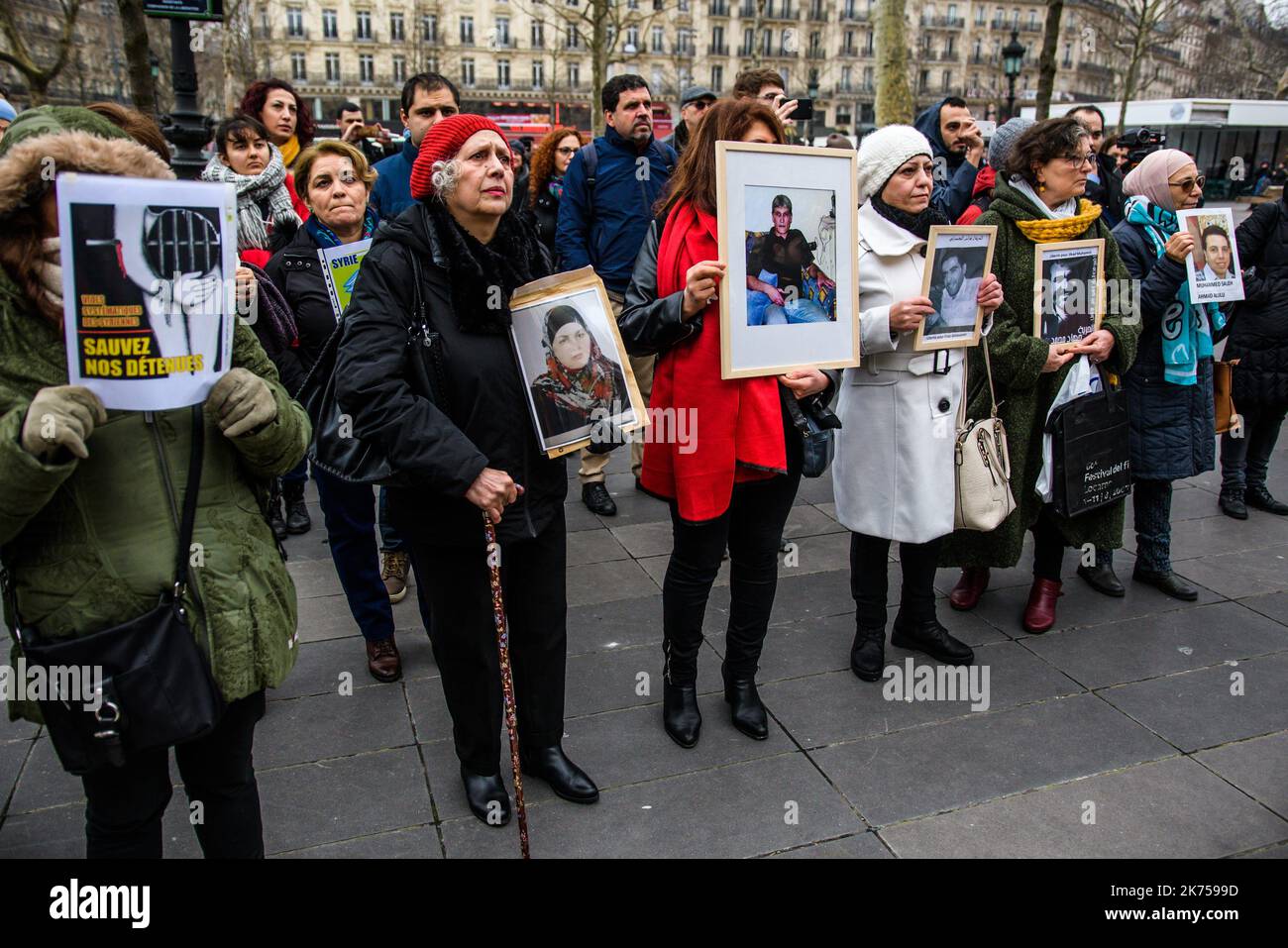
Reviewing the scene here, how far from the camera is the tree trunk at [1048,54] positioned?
48.9ft

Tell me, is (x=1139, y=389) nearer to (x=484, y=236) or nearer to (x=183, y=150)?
(x=484, y=236)

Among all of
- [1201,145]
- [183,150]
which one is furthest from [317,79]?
[183,150]

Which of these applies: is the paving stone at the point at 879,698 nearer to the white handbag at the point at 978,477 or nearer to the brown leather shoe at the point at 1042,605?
the brown leather shoe at the point at 1042,605

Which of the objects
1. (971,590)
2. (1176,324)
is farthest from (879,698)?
(1176,324)

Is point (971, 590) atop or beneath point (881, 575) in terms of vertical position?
beneath

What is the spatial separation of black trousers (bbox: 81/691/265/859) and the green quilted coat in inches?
121

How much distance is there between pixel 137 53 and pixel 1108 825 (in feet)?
34.1

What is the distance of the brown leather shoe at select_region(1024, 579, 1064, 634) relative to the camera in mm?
4383

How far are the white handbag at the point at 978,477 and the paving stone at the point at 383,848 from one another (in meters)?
2.31

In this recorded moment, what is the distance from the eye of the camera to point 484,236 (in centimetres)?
279

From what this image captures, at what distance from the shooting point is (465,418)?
2.75m

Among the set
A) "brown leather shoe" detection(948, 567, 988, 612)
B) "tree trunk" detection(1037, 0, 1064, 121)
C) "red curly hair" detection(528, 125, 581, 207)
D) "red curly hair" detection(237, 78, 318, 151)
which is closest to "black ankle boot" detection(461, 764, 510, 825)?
"brown leather shoe" detection(948, 567, 988, 612)

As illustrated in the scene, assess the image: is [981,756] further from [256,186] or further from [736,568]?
[256,186]
